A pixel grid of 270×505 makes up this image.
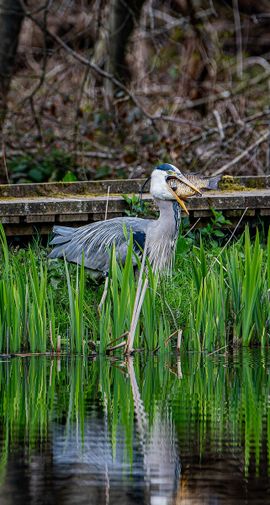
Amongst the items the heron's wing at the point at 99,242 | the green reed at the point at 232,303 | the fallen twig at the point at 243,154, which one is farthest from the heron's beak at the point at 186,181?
the fallen twig at the point at 243,154

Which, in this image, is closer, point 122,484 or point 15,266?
point 122,484

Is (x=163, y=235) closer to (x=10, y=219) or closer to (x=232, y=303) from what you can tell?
(x=232, y=303)

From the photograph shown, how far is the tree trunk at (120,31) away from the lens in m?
14.3

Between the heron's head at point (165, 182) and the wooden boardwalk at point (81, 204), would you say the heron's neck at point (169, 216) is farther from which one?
the wooden boardwalk at point (81, 204)

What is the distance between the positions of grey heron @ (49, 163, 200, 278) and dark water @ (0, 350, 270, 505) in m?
1.35

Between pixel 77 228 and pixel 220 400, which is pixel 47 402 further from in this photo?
pixel 77 228

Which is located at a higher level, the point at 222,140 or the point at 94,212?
the point at 222,140

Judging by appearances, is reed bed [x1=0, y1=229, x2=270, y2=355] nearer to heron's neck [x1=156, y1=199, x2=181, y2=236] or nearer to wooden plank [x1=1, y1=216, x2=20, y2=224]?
heron's neck [x1=156, y1=199, x2=181, y2=236]

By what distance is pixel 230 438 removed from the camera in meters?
5.18

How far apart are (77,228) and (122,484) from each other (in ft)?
14.1

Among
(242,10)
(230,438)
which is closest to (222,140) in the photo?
(242,10)

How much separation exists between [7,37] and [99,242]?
561 cm

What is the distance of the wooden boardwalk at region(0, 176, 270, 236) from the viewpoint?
895 centimetres

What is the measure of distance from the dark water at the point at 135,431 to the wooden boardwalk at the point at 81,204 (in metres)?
2.18
